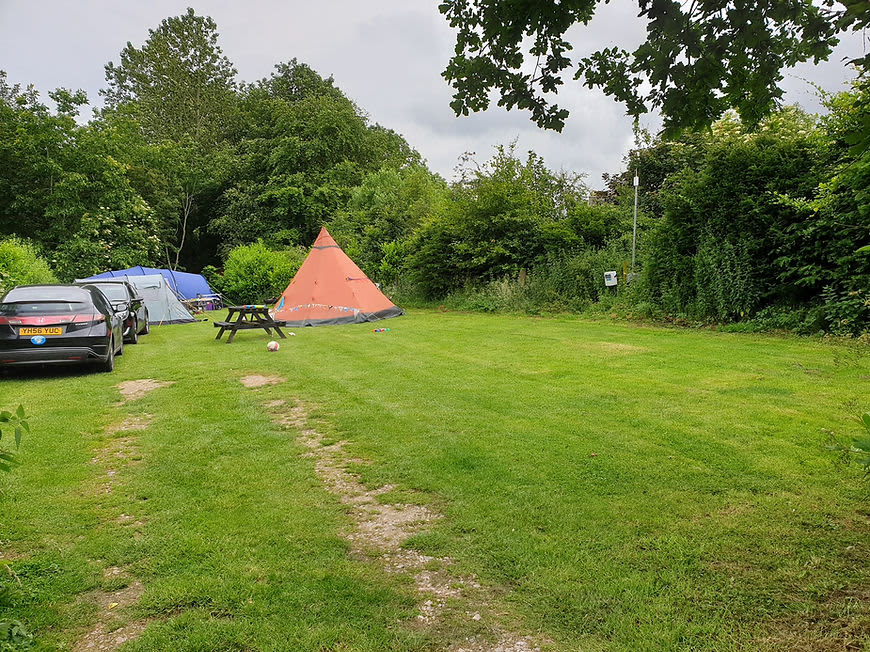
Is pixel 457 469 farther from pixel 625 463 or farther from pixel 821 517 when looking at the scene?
pixel 821 517

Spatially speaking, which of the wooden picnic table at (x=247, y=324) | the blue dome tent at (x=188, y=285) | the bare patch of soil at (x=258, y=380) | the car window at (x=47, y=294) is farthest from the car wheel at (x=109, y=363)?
the blue dome tent at (x=188, y=285)

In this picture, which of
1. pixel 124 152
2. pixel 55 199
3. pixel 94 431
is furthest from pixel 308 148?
pixel 94 431

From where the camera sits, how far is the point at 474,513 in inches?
136

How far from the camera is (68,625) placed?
2422 mm

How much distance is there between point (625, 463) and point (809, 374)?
415 centimetres

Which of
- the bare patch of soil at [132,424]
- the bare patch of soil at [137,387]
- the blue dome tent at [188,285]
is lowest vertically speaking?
the bare patch of soil at [132,424]

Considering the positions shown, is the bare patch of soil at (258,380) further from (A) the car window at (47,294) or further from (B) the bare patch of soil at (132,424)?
(A) the car window at (47,294)

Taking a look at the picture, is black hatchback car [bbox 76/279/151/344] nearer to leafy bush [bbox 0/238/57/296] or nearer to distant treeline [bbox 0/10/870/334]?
leafy bush [bbox 0/238/57/296]

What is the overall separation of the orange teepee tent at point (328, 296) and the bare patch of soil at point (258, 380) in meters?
7.44

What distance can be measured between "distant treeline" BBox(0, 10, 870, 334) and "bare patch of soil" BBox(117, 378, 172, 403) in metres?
7.03

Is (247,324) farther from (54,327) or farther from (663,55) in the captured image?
(663,55)

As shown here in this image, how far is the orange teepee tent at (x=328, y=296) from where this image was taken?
1571 cm

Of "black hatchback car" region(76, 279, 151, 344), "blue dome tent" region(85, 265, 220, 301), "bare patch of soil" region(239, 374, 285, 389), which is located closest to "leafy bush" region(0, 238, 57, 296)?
"black hatchback car" region(76, 279, 151, 344)

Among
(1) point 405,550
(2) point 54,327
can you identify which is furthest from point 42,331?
(1) point 405,550
